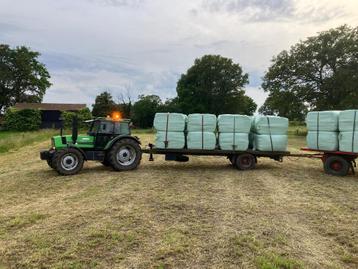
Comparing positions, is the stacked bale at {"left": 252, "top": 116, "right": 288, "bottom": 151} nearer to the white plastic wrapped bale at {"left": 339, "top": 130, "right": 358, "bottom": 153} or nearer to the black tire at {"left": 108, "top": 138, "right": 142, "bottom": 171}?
the white plastic wrapped bale at {"left": 339, "top": 130, "right": 358, "bottom": 153}

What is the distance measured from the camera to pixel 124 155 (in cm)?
1262

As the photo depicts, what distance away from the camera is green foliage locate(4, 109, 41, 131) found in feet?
153

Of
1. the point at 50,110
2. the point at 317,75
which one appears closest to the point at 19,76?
the point at 50,110

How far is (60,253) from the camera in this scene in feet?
16.9

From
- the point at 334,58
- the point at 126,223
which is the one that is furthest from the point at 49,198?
the point at 334,58

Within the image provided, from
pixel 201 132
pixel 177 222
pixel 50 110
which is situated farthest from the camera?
pixel 50 110

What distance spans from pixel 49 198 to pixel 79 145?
151 inches

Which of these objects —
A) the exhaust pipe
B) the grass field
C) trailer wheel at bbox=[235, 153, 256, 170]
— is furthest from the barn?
the grass field

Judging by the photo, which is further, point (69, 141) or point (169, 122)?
point (169, 122)

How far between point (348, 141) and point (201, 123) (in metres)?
4.74

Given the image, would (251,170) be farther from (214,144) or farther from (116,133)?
(116,133)

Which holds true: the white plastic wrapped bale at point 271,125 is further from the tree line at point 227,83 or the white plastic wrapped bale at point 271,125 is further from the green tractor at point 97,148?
the tree line at point 227,83

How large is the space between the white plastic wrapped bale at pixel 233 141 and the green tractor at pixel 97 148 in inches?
116

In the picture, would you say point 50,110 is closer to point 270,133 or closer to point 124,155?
point 124,155
